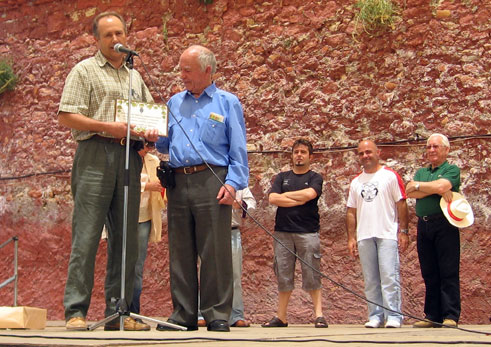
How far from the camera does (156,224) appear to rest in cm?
664

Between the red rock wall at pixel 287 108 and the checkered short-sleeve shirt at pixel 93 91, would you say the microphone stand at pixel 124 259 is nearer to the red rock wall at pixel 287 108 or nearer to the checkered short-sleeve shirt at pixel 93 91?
the checkered short-sleeve shirt at pixel 93 91

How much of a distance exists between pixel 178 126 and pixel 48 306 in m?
4.64

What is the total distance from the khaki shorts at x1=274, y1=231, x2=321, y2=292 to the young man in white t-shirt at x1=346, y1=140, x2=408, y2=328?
14.7 inches

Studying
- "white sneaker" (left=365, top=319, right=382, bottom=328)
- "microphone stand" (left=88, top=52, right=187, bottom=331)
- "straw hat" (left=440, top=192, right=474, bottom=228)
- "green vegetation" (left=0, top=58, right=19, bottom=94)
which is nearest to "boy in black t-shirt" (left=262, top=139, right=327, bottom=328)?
"white sneaker" (left=365, top=319, right=382, bottom=328)

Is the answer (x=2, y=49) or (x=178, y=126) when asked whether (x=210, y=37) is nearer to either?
(x=2, y=49)

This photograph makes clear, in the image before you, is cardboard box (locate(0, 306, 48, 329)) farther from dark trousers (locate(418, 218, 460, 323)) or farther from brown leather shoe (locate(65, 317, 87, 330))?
dark trousers (locate(418, 218, 460, 323))

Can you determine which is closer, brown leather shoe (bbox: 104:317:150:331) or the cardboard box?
brown leather shoe (bbox: 104:317:150:331)

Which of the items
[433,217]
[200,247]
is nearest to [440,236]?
[433,217]

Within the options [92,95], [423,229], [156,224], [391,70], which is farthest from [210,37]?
[92,95]

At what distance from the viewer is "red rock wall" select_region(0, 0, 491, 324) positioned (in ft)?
23.9

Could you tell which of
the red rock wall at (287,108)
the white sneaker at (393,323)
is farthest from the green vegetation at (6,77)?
the white sneaker at (393,323)

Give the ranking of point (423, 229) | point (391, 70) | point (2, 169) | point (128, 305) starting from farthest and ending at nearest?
point (2, 169) < point (391, 70) < point (423, 229) < point (128, 305)

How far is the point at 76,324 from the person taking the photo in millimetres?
4336

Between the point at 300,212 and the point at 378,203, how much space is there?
0.67 meters
